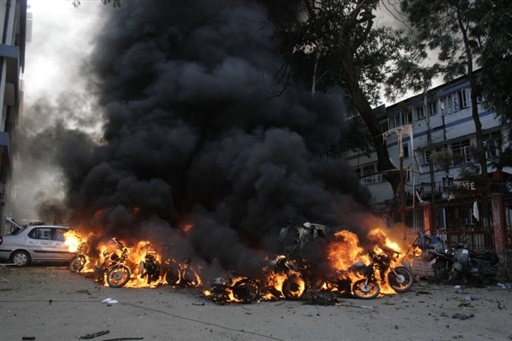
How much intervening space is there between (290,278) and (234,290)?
1.17 m

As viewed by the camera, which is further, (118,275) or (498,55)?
(498,55)

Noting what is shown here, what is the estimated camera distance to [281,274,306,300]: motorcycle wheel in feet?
26.9

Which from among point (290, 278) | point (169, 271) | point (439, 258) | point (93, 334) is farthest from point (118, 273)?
point (439, 258)

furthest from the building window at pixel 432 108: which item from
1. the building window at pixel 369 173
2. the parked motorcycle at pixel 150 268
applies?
the parked motorcycle at pixel 150 268

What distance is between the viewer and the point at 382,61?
20281 mm

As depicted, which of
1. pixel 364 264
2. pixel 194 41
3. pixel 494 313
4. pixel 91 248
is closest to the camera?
pixel 494 313

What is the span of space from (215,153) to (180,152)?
125 centimetres

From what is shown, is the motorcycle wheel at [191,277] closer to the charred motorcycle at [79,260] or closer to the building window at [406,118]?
the charred motorcycle at [79,260]

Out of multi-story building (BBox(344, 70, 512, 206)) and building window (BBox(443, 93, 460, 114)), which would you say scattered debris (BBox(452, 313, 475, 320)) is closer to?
multi-story building (BBox(344, 70, 512, 206))

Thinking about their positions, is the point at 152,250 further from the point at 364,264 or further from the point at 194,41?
the point at 194,41

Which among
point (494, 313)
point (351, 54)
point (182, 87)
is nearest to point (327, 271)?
point (494, 313)

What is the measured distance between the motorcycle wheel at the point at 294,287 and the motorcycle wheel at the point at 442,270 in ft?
14.5

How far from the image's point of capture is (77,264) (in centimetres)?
1296

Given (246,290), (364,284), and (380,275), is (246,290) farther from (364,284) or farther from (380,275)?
(380,275)
